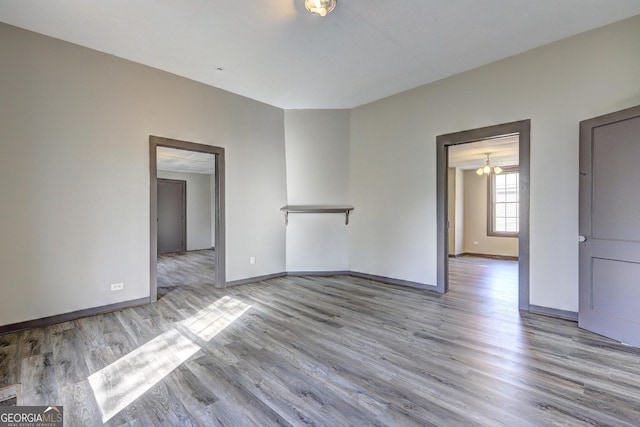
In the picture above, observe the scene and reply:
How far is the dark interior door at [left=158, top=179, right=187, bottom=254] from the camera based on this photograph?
28.6ft

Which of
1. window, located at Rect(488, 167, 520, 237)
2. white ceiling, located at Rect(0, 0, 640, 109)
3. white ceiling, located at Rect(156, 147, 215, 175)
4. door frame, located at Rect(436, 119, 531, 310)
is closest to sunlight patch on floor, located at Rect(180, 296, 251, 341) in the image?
door frame, located at Rect(436, 119, 531, 310)

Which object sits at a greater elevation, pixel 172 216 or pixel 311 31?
pixel 311 31

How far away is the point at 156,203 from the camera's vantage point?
12.5ft

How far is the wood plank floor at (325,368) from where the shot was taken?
5.69 ft

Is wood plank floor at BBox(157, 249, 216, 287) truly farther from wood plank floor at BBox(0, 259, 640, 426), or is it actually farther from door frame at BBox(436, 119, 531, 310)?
door frame at BBox(436, 119, 531, 310)

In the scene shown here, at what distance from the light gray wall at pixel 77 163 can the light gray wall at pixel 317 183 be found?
1540 millimetres

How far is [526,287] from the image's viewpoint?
347 cm

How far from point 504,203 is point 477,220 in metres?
0.84

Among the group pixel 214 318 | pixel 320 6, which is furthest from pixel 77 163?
pixel 320 6

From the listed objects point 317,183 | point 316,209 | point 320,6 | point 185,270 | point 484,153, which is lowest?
point 185,270

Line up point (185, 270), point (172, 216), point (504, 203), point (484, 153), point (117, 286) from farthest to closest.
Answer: point (172, 216)
point (504, 203)
point (484, 153)
point (185, 270)
point (117, 286)

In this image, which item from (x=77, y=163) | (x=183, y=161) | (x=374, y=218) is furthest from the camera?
(x=183, y=161)

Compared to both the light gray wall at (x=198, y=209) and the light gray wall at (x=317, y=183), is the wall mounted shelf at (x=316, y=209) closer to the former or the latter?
the light gray wall at (x=317, y=183)

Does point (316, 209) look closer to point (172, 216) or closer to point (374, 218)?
point (374, 218)
